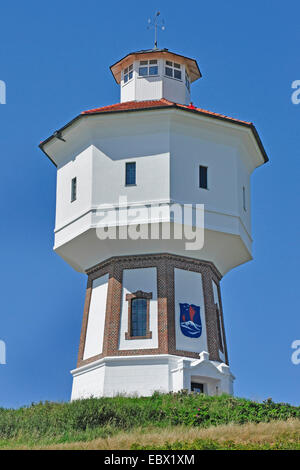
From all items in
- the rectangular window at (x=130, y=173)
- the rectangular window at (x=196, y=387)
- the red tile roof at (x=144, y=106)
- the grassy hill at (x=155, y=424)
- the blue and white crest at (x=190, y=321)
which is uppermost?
the red tile roof at (x=144, y=106)

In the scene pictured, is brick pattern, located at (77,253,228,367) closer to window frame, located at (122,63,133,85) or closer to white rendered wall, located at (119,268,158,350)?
white rendered wall, located at (119,268,158,350)

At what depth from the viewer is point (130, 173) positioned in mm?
36469

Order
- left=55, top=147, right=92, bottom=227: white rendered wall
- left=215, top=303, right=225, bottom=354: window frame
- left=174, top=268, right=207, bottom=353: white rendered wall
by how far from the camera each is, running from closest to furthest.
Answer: left=174, top=268, right=207, bottom=353: white rendered wall, left=55, top=147, right=92, bottom=227: white rendered wall, left=215, top=303, right=225, bottom=354: window frame

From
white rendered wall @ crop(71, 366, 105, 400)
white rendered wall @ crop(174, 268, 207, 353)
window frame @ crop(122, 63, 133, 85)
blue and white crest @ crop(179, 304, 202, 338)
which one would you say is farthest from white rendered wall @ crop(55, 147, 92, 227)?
white rendered wall @ crop(71, 366, 105, 400)

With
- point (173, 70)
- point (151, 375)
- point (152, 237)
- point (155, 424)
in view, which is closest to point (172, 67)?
point (173, 70)

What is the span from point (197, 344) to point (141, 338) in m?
2.23

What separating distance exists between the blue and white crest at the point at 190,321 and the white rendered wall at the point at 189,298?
0.13 m

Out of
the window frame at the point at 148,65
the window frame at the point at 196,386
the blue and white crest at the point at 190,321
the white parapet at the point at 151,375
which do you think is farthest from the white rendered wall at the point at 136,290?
the window frame at the point at 148,65

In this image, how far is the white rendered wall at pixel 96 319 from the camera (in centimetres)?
3638

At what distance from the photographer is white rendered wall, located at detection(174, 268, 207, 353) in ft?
117

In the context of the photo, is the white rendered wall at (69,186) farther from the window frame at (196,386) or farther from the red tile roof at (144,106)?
the window frame at (196,386)

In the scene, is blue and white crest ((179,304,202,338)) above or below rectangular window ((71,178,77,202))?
below

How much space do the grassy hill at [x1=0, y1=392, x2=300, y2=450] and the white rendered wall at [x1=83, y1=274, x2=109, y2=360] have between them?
3.70 m
